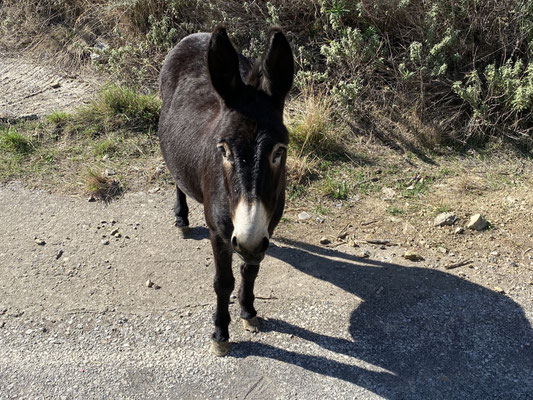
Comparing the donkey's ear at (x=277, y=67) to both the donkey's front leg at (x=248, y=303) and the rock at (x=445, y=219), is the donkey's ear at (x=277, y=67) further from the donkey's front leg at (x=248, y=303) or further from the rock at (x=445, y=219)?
the rock at (x=445, y=219)

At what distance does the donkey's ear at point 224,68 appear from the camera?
2875 millimetres

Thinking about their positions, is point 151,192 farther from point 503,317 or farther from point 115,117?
point 503,317

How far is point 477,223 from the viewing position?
4.68 meters

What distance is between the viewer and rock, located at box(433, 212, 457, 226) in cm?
479

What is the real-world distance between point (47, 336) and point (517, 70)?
5.93m

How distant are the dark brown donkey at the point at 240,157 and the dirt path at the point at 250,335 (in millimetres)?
354

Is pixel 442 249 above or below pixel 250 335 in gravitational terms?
above

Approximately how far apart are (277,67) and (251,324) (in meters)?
2.04

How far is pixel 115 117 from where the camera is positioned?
661 centimetres

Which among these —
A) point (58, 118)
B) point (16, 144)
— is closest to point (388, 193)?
point (58, 118)

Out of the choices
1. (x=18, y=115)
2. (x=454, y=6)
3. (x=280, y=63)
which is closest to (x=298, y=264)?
(x=280, y=63)

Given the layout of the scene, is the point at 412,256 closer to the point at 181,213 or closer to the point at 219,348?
the point at 219,348

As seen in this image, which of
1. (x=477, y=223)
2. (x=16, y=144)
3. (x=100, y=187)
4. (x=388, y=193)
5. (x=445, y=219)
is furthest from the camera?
(x=16, y=144)

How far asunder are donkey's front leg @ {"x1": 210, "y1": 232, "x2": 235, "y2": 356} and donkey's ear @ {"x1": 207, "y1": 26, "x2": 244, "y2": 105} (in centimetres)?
107
